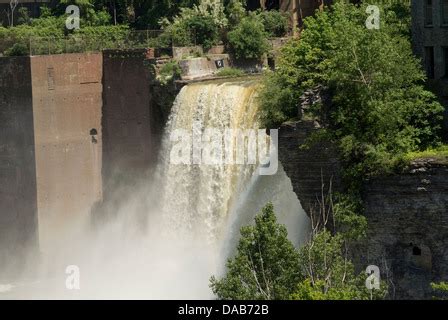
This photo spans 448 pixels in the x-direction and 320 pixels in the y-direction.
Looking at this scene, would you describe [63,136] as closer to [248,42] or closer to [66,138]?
[66,138]

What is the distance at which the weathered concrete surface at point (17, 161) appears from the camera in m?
52.8

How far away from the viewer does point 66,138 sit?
2093 inches

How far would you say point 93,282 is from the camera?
51.6 m

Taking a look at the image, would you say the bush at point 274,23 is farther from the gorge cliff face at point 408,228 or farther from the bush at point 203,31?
the gorge cliff face at point 408,228

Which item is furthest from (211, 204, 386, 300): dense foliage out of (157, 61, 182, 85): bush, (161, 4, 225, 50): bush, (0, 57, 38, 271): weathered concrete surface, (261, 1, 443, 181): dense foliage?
(161, 4, 225, 50): bush

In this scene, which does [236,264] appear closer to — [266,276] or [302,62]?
[266,276]

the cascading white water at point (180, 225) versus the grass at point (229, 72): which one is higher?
the grass at point (229, 72)

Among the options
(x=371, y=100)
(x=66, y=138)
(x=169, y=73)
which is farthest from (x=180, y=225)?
(x=371, y=100)

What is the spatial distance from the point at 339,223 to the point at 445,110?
480 cm

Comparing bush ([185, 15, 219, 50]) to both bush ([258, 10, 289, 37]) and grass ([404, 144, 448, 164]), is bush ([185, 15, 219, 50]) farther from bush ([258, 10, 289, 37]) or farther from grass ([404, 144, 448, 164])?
grass ([404, 144, 448, 164])

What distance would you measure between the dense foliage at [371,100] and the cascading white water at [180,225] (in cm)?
451

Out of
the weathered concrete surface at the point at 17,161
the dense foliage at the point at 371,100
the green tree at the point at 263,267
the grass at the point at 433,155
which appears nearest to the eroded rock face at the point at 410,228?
the grass at the point at 433,155
